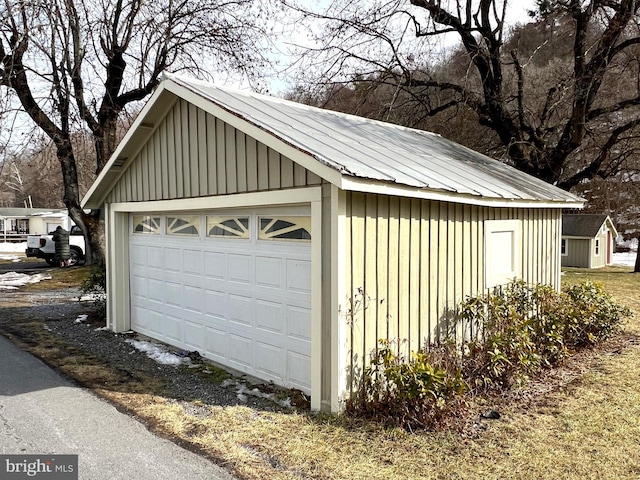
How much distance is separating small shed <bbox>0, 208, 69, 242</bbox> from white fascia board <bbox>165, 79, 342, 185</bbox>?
3458cm

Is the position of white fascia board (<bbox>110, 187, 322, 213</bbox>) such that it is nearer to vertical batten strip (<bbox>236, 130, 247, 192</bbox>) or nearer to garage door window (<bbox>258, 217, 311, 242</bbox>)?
vertical batten strip (<bbox>236, 130, 247, 192</bbox>)

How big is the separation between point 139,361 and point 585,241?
71.5ft

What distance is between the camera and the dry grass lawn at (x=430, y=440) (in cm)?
374

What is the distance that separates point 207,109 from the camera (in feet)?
19.1

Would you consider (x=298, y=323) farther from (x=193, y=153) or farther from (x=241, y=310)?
(x=193, y=153)

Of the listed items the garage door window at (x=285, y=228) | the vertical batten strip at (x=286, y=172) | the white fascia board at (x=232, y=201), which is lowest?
the garage door window at (x=285, y=228)

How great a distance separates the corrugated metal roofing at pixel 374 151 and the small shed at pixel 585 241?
15.5 metres

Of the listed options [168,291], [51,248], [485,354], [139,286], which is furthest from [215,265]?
[51,248]

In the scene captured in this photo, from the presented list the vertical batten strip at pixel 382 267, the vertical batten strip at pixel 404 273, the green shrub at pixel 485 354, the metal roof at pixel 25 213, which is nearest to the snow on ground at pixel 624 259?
the green shrub at pixel 485 354

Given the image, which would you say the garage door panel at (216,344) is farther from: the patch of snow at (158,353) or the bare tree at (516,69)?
the bare tree at (516,69)

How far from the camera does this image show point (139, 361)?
6707 millimetres

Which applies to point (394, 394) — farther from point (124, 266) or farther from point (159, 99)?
point (124, 266)

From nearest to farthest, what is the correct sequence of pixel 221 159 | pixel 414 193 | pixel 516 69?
pixel 414 193, pixel 221 159, pixel 516 69

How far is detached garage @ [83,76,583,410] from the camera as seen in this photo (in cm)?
478
